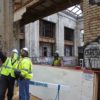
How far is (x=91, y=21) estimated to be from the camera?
9.68m

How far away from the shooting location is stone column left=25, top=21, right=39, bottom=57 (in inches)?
1289

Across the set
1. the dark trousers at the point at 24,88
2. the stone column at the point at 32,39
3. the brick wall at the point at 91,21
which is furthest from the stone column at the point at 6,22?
the stone column at the point at 32,39

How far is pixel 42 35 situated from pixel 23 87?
89.0 ft

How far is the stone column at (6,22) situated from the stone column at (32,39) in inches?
559

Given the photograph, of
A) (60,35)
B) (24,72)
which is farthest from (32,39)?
(24,72)

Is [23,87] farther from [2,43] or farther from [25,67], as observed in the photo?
[2,43]

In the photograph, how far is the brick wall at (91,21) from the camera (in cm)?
943

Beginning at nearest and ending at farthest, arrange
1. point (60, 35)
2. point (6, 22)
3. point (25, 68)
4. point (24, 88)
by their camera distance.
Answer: point (25, 68)
point (24, 88)
point (6, 22)
point (60, 35)

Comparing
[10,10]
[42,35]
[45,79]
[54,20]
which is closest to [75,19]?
[54,20]

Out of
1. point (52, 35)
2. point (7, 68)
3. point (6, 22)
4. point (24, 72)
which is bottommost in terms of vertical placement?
point (24, 72)

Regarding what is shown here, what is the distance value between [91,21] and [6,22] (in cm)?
921

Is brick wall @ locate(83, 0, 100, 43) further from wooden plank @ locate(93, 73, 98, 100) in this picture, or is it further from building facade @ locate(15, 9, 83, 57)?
building facade @ locate(15, 9, 83, 57)

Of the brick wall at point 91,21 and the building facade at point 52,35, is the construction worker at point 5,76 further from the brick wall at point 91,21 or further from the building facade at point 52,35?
the building facade at point 52,35

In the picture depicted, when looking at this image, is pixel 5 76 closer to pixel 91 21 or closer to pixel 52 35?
pixel 91 21
